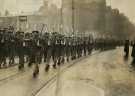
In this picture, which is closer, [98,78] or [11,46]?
[98,78]

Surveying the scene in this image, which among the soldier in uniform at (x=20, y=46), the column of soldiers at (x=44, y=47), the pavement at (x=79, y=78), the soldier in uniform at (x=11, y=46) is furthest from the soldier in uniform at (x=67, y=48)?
the soldier in uniform at (x=11, y=46)

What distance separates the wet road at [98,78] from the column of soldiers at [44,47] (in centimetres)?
13

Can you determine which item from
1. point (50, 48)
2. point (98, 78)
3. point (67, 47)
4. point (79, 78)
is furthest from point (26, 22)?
point (98, 78)

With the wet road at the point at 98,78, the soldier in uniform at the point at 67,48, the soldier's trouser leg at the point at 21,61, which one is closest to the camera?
the wet road at the point at 98,78

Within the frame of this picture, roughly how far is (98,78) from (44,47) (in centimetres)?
73

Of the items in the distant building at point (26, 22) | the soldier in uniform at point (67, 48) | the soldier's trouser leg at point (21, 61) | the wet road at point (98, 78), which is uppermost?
the distant building at point (26, 22)

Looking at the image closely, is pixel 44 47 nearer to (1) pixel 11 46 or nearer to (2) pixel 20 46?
(2) pixel 20 46

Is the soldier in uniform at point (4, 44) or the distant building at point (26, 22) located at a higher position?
the distant building at point (26, 22)

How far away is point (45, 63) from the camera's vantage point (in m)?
4.40

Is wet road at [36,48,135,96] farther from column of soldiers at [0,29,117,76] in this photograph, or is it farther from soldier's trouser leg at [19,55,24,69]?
soldier's trouser leg at [19,55,24,69]

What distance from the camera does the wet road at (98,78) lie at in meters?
4.21

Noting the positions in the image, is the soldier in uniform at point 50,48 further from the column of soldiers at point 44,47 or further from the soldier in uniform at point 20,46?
the soldier in uniform at point 20,46

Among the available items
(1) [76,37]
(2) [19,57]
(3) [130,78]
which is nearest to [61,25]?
(1) [76,37]

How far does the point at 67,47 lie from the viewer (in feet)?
14.8
